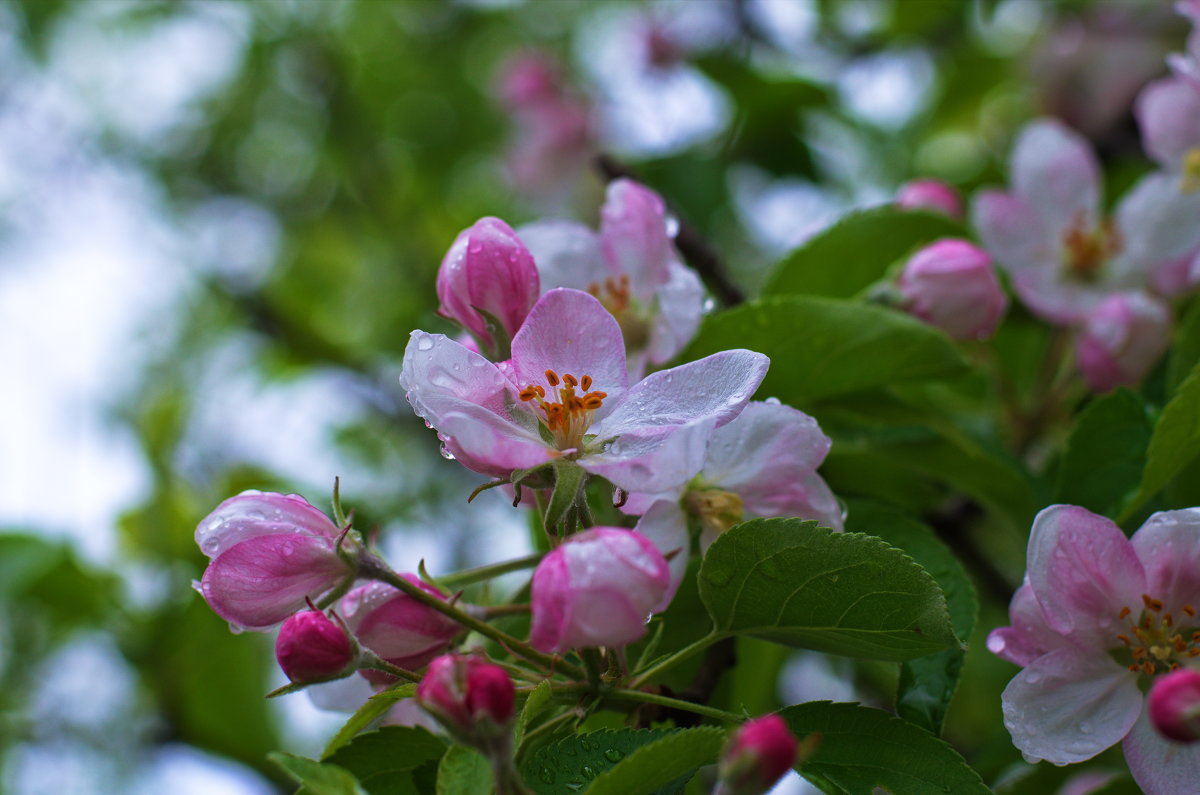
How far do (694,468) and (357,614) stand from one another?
30 centimetres

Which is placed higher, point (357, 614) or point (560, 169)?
point (357, 614)

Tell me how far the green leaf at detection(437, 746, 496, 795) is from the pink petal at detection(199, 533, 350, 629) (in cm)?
17

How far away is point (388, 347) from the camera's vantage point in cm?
272

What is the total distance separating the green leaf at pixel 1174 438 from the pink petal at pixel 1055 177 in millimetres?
612

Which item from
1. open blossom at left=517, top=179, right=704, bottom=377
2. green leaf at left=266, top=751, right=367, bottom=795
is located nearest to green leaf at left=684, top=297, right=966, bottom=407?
open blossom at left=517, top=179, right=704, bottom=377

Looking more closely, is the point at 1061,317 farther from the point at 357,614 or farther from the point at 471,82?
the point at 471,82

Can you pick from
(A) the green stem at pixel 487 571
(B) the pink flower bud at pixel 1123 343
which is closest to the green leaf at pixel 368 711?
(A) the green stem at pixel 487 571

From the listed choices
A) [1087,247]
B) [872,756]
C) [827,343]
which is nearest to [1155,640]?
[872,756]

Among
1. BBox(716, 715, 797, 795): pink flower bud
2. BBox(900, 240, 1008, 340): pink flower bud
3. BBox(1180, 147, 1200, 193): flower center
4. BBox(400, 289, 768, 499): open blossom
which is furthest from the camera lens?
BBox(1180, 147, 1200, 193): flower center

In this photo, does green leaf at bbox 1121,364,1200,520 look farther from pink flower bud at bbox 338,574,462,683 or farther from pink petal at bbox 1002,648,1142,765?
pink flower bud at bbox 338,574,462,683

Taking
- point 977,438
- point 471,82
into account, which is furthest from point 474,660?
point 471,82

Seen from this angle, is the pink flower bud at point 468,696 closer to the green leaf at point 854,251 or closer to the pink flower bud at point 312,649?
the pink flower bud at point 312,649

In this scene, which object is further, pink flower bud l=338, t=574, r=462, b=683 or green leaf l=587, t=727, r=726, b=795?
pink flower bud l=338, t=574, r=462, b=683

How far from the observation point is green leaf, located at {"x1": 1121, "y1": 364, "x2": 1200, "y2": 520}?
88 cm
